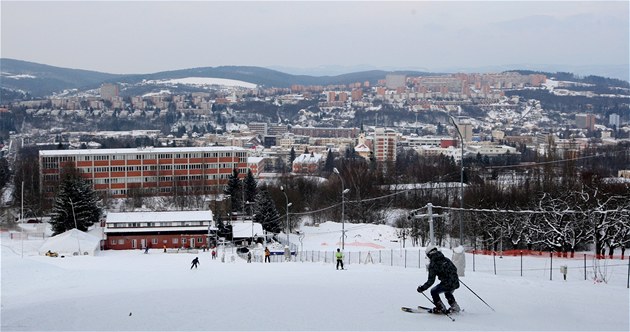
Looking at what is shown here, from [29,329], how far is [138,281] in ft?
10.2

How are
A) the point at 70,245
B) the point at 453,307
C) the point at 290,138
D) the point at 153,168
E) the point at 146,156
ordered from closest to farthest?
the point at 453,307, the point at 70,245, the point at 146,156, the point at 153,168, the point at 290,138

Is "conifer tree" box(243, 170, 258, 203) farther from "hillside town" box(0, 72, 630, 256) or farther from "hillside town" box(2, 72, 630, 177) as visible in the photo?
"hillside town" box(2, 72, 630, 177)

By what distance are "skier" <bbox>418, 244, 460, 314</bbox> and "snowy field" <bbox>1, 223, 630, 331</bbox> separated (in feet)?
0.45

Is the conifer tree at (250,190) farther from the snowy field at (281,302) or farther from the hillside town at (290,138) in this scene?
the snowy field at (281,302)

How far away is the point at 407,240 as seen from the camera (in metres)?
22.4

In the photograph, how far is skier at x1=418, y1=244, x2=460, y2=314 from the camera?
5578 millimetres

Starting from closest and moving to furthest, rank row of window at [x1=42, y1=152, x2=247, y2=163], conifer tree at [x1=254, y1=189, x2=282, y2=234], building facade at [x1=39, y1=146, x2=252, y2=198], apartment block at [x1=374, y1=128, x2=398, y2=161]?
conifer tree at [x1=254, y1=189, x2=282, y2=234] < building facade at [x1=39, y1=146, x2=252, y2=198] < row of window at [x1=42, y1=152, x2=247, y2=163] < apartment block at [x1=374, y1=128, x2=398, y2=161]

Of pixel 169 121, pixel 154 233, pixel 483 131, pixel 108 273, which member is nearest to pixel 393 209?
pixel 154 233

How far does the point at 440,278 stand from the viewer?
18.4 ft

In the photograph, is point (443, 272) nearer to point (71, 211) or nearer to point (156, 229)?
point (156, 229)

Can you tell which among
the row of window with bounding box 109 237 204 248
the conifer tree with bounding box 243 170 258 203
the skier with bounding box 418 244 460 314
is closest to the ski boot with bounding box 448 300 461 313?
the skier with bounding box 418 244 460 314

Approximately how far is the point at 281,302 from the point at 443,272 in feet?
5.13

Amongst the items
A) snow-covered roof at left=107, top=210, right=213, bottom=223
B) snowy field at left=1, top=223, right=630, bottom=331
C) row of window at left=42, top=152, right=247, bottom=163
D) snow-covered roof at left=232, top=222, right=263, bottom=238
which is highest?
snowy field at left=1, top=223, right=630, bottom=331

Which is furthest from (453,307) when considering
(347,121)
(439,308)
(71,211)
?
(347,121)
